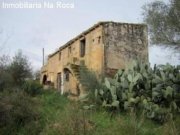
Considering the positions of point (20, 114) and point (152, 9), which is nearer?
point (20, 114)

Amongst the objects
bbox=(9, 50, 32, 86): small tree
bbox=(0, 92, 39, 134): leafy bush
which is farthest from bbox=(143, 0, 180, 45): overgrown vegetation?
bbox=(9, 50, 32, 86): small tree

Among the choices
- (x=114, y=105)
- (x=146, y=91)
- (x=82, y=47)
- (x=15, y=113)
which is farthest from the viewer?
(x=82, y=47)

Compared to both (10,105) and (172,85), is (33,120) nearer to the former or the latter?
(10,105)

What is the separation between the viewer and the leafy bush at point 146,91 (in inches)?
623

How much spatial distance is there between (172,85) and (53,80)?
1901 cm

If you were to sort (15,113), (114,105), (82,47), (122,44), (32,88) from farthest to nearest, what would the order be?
(82,47) < (32,88) < (122,44) < (114,105) < (15,113)

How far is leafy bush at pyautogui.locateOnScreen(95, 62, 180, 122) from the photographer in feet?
51.9

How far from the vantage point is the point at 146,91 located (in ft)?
55.1

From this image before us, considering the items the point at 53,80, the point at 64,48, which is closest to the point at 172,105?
the point at 64,48

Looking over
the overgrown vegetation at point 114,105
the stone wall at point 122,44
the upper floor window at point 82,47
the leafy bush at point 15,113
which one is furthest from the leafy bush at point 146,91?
the upper floor window at point 82,47

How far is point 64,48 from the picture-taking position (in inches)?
1238

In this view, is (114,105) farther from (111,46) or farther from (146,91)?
(111,46)

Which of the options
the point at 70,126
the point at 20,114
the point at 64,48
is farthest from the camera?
the point at 64,48

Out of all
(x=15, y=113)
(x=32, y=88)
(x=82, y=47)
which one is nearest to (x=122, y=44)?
(x=82, y=47)
